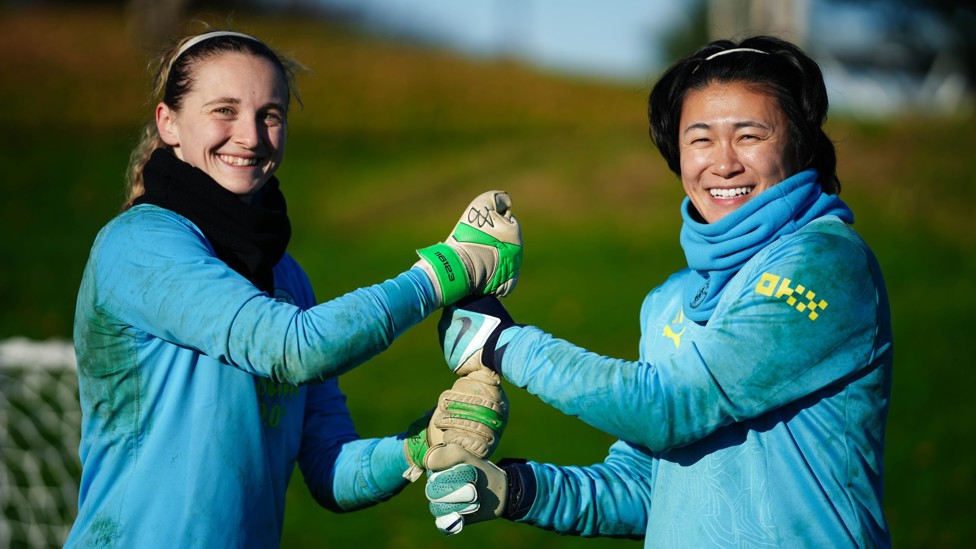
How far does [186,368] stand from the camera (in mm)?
2646

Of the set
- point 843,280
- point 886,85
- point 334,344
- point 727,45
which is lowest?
point 886,85

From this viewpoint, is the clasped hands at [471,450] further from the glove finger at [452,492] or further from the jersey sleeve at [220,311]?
the jersey sleeve at [220,311]

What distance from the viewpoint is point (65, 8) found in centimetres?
2730

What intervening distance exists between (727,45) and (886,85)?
21743 mm

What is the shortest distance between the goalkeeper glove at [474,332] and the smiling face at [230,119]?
2.23ft

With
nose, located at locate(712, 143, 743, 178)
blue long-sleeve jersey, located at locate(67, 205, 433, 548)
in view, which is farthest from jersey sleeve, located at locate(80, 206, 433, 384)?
nose, located at locate(712, 143, 743, 178)

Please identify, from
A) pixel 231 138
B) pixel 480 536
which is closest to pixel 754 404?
pixel 231 138

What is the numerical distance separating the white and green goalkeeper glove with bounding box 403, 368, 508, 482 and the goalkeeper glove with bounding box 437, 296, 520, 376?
49 mm

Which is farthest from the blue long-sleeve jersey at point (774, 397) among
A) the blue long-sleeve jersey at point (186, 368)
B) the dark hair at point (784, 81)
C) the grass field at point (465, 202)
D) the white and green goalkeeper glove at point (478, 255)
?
the grass field at point (465, 202)

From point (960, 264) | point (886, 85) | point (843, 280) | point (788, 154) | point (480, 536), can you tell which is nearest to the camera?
point (843, 280)

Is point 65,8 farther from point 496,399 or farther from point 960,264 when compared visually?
point 496,399

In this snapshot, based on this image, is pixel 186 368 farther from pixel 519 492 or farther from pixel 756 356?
pixel 756 356

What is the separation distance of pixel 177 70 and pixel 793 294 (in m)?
1.77

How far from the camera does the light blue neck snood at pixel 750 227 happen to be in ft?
8.42
